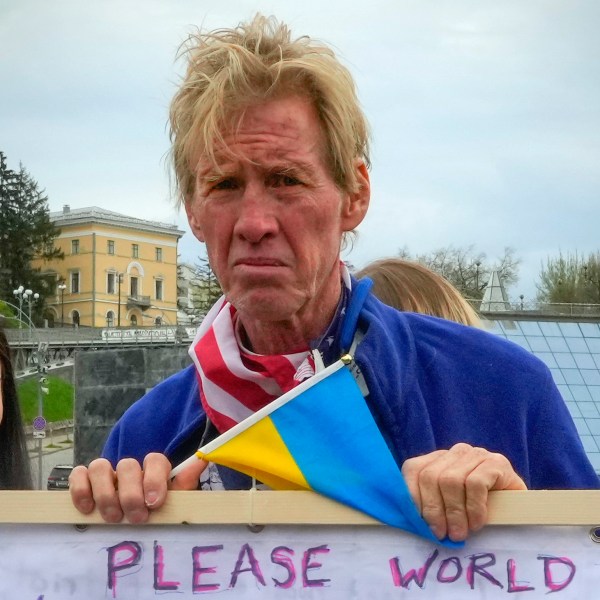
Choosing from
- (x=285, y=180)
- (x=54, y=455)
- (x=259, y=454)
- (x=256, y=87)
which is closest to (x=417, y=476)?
(x=259, y=454)

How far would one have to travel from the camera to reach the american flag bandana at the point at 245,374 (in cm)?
218

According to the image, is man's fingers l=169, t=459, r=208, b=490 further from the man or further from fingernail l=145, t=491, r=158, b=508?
the man

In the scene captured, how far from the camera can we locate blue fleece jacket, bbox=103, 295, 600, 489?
6.91 ft

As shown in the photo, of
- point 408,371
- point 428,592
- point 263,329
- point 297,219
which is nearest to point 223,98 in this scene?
point 297,219

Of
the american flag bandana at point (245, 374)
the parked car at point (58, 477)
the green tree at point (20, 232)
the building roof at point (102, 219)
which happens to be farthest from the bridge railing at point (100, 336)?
the american flag bandana at point (245, 374)

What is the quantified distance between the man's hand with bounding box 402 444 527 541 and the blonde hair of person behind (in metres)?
2.60

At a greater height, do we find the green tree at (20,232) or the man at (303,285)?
the green tree at (20,232)

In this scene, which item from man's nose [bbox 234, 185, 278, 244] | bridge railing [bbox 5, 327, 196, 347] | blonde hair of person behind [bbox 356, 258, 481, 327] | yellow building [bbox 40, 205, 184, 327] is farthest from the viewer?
yellow building [bbox 40, 205, 184, 327]

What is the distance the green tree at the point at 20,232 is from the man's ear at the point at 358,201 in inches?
3178

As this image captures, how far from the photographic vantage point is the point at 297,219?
2.10m

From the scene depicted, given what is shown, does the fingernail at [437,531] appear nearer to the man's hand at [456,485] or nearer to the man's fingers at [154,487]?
the man's hand at [456,485]

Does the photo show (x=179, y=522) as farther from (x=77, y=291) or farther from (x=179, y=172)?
(x=77, y=291)

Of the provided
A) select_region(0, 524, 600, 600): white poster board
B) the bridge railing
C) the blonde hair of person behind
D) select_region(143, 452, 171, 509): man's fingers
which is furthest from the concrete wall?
the bridge railing

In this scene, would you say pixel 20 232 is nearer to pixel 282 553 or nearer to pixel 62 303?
pixel 62 303
